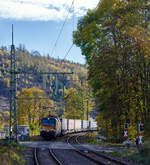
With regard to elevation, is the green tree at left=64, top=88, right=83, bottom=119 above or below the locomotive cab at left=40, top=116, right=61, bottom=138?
above

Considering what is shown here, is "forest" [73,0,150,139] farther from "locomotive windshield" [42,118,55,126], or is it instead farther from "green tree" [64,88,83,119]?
"green tree" [64,88,83,119]

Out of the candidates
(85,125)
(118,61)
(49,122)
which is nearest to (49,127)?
(49,122)

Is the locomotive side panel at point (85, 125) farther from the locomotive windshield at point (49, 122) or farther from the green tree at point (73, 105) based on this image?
the locomotive windshield at point (49, 122)

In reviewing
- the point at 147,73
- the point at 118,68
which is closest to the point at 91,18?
the point at 118,68

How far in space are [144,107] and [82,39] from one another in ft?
29.4

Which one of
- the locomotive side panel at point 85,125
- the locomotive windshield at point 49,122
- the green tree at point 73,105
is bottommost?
the locomotive side panel at point 85,125

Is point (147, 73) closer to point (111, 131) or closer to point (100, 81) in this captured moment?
point (100, 81)

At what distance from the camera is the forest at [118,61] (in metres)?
24.6

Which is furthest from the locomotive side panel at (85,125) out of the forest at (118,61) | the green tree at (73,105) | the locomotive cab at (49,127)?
the forest at (118,61)

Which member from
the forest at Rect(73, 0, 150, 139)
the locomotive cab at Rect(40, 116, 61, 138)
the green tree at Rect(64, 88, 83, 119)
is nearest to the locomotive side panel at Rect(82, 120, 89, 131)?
the green tree at Rect(64, 88, 83, 119)

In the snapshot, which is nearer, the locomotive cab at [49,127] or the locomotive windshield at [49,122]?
the locomotive cab at [49,127]

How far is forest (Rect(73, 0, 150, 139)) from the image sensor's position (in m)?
24.6

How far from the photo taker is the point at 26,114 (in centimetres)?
6694

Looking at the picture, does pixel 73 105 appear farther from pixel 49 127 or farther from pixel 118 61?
pixel 118 61
